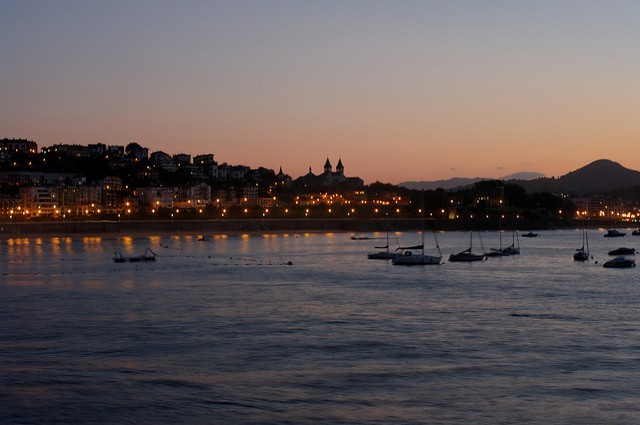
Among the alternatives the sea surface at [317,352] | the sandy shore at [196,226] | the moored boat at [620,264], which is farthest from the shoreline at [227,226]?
the sea surface at [317,352]

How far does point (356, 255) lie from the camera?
77.3 meters

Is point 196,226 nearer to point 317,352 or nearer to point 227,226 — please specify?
point 227,226

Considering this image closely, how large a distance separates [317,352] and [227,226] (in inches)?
4451

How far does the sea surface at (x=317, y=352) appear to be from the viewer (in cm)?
1814

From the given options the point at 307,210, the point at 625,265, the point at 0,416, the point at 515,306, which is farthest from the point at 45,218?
the point at 0,416

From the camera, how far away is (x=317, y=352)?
952 inches

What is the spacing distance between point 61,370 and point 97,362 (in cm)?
120

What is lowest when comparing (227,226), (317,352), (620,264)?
(317,352)

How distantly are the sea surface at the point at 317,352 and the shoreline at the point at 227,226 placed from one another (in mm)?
74247

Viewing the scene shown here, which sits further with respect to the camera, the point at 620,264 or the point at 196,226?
the point at 196,226

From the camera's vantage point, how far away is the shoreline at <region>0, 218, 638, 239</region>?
4670 inches

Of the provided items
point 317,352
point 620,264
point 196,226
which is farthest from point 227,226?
point 317,352

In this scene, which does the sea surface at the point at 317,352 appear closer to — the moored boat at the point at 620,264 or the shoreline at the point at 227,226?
the moored boat at the point at 620,264

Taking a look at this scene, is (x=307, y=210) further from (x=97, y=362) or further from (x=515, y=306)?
(x=97, y=362)
